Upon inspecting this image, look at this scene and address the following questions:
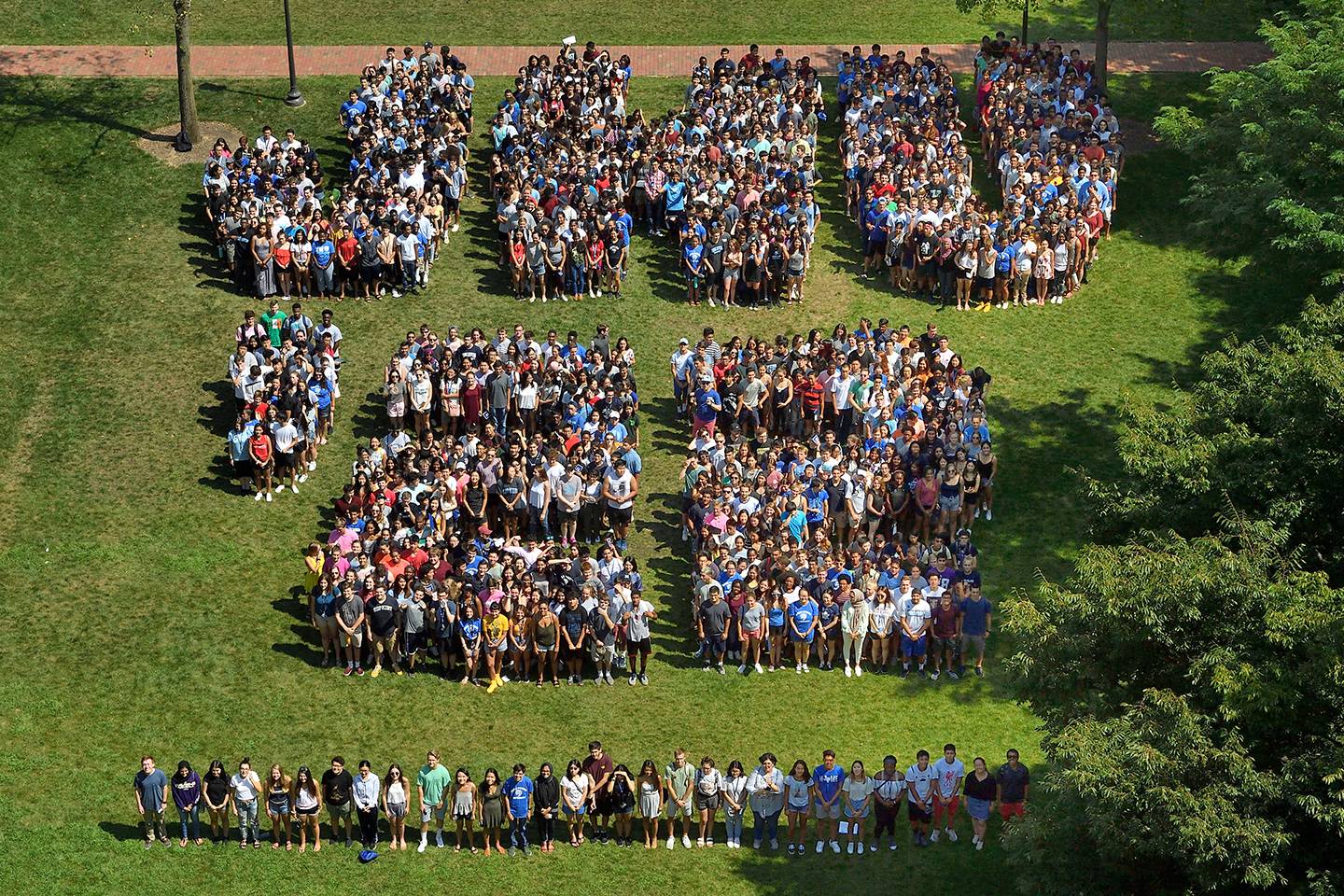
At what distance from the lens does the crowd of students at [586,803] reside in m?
24.9

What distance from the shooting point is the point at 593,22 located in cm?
4566

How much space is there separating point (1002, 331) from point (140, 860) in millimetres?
18772

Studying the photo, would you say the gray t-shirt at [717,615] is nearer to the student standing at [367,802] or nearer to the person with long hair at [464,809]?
the person with long hair at [464,809]

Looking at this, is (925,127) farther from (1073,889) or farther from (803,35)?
(1073,889)

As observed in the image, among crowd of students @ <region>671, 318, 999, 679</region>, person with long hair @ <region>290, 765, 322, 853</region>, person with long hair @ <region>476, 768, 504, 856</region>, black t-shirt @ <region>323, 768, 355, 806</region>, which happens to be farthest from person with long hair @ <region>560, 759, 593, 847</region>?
crowd of students @ <region>671, 318, 999, 679</region>

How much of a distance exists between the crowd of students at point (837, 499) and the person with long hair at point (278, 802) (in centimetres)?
686

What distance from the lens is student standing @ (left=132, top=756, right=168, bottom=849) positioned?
2469 centimetres

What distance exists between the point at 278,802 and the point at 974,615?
10.6 meters

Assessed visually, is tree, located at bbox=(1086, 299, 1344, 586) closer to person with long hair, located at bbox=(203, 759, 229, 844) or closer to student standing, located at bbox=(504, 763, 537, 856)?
student standing, located at bbox=(504, 763, 537, 856)

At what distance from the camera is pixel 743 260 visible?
35688mm

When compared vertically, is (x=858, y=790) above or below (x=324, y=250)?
below

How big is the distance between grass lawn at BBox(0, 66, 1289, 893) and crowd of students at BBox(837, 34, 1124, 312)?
29.5 inches

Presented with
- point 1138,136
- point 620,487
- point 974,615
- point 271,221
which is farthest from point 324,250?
point 1138,136

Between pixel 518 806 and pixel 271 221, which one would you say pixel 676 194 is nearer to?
pixel 271 221
